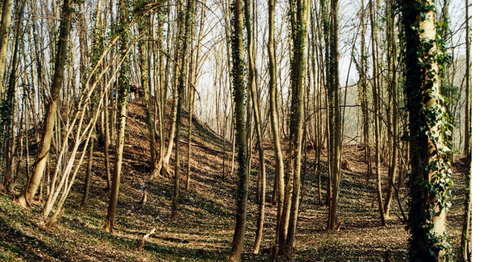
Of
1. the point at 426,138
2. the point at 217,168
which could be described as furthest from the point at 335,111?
the point at 217,168

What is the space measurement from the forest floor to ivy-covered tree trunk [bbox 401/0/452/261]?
8.68ft

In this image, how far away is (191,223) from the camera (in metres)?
15.5

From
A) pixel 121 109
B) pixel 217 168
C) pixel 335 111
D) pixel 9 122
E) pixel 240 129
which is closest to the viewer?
pixel 240 129

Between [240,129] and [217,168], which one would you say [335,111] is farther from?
[217,168]

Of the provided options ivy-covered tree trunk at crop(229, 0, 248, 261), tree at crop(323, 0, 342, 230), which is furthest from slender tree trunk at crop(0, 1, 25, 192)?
tree at crop(323, 0, 342, 230)

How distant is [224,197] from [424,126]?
14.4 meters

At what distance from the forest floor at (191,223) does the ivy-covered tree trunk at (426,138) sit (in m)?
2.65

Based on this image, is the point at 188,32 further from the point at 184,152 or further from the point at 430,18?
the point at 430,18

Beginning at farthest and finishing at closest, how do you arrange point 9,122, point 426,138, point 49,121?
point 9,122 < point 49,121 < point 426,138

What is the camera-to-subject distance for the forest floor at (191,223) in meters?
9.09

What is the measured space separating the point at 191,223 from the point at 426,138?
11.1m

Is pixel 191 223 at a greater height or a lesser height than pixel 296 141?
lesser

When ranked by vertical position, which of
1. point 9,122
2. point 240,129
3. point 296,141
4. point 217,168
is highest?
point 9,122
